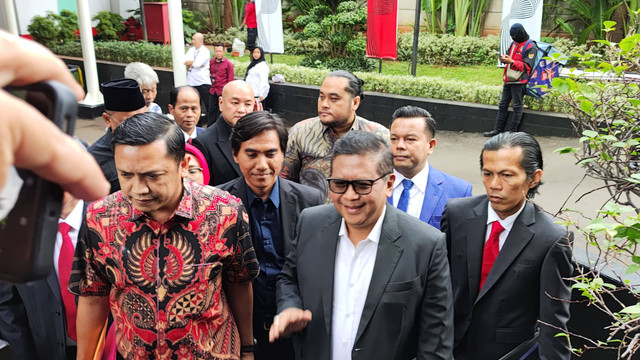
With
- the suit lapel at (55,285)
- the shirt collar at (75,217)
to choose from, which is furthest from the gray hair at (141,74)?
the suit lapel at (55,285)

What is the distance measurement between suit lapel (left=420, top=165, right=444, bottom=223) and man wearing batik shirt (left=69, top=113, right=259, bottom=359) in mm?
1393

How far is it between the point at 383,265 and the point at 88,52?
434 inches

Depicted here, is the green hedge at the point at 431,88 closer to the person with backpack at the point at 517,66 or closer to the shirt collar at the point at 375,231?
the person with backpack at the point at 517,66

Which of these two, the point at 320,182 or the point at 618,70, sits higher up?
the point at 618,70

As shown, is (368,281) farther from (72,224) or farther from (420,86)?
(420,86)

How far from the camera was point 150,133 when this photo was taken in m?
2.13

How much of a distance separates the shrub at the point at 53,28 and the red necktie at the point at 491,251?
16924 mm

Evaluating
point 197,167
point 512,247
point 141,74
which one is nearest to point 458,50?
point 141,74

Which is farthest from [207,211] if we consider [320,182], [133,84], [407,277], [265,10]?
[265,10]

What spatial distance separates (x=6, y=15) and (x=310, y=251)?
11.6 m

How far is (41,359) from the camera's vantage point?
2682 millimetres

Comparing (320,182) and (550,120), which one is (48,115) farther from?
(550,120)

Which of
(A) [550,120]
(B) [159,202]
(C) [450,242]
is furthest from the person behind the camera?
(A) [550,120]

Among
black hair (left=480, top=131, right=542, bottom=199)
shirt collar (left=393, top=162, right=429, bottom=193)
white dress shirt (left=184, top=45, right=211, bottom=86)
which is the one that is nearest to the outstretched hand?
black hair (left=480, top=131, right=542, bottom=199)
